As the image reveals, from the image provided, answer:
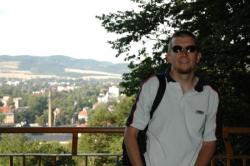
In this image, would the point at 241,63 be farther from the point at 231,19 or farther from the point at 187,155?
the point at 187,155

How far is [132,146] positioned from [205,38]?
1067 cm

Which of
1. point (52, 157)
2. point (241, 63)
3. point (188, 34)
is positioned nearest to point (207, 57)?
point (241, 63)

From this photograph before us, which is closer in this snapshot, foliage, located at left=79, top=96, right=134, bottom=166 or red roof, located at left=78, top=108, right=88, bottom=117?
foliage, located at left=79, top=96, right=134, bottom=166

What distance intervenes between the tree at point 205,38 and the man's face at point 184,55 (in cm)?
727

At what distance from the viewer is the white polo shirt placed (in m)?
2.01

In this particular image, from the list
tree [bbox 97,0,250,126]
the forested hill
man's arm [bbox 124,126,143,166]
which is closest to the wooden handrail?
man's arm [bbox 124,126,143,166]

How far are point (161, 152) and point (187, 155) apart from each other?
12 centimetres

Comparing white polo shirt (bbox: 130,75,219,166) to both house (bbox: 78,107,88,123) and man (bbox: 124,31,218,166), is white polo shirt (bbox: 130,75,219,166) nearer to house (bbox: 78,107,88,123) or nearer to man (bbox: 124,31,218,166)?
man (bbox: 124,31,218,166)

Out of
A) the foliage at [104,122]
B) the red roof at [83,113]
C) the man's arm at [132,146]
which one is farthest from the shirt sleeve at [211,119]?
the red roof at [83,113]

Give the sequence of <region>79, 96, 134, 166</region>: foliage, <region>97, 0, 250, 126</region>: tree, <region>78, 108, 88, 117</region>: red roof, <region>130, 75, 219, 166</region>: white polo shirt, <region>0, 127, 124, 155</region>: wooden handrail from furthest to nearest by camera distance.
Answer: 1. <region>78, 108, 88, 117</region>: red roof
2. <region>79, 96, 134, 166</region>: foliage
3. <region>97, 0, 250, 126</region>: tree
4. <region>0, 127, 124, 155</region>: wooden handrail
5. <region>130, 75, 219, 166</region>: white polo shirt

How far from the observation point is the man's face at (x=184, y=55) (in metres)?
2.09

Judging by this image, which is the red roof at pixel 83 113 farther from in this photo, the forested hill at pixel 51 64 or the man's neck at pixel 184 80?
the man's neck at pixel 184 80

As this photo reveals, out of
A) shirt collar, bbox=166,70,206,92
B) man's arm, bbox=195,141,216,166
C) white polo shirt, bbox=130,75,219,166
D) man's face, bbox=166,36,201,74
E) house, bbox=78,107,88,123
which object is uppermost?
man's face, bbox=166,36,201,74

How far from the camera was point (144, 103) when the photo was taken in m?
2.04
